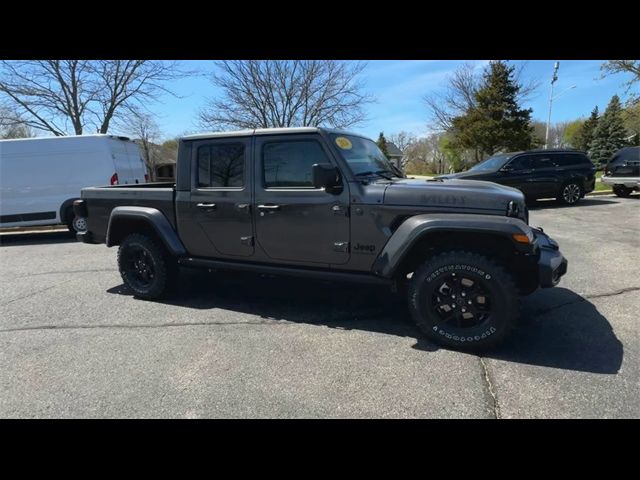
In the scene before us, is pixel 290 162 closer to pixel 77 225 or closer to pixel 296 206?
pixel 296 206

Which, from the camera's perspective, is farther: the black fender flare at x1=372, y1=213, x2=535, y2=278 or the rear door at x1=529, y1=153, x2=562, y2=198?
the rear door at x1=529, y1=153, x2=562, y2=198

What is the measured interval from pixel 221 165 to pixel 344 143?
1343mm

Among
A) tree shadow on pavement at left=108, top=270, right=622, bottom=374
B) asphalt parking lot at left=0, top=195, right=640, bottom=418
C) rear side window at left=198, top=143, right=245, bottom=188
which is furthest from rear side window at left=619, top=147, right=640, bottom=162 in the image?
rear side window at left=198, top=143, right=245, bottom=188

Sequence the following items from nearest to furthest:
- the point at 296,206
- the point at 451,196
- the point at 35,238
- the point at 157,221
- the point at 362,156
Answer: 1. the point at 451,196
2. the point at 296,206
3. the point at 362,156
4. the point at 157,221
5. the point at 35,238

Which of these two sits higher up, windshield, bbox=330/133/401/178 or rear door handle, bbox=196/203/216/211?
windshield, bbox=330/133/401/178

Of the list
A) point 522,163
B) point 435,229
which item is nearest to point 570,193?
point 522,163

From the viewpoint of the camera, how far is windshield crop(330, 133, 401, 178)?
363 centimetres

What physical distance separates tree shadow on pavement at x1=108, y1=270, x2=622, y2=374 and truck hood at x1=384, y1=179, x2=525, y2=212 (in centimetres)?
118

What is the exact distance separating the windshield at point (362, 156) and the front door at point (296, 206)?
0.66 ft

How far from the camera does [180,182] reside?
4.22 metres

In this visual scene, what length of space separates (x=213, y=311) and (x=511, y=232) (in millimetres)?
3066

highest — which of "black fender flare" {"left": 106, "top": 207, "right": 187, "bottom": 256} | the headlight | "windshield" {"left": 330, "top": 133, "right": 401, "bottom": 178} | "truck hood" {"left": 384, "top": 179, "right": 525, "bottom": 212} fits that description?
"windshield" {"left": 330, "top": 133, "right": 401, "bottom": 178}

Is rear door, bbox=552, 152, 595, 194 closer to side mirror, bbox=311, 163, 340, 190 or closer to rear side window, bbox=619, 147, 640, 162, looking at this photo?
rear side window, bbox=619, 147, 640, 162

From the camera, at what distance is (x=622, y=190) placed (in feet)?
42.8
